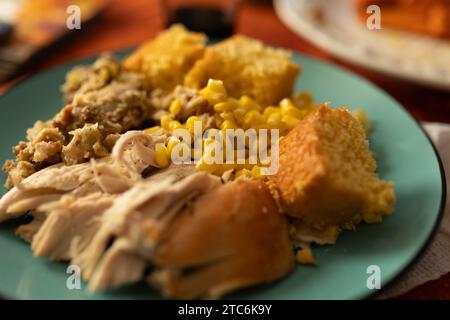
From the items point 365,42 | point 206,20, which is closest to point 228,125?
point 206,20

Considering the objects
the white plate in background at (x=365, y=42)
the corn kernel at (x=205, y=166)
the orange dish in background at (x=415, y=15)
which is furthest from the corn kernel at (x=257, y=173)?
the orange dish in background at (x=415, y=15)

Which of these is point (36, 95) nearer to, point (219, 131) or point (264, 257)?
point (219, 131)

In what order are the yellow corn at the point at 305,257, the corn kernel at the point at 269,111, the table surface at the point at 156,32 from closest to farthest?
1. the yellow corn at the point at 305,257
2. the corn kernel at the point at 269,111
3. the table surface at the point at 156,32

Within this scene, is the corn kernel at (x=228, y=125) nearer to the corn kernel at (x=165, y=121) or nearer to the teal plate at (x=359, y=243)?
the corn kernel at (x=165, y=121)

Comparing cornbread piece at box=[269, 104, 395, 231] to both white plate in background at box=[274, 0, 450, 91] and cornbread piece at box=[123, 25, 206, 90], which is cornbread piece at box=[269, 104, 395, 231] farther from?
white plate in background at box=[274, 0, 450, 91]

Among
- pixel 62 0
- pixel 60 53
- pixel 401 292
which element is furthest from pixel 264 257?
pixel 62 0

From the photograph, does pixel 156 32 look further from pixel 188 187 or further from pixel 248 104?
pixel 188 187
